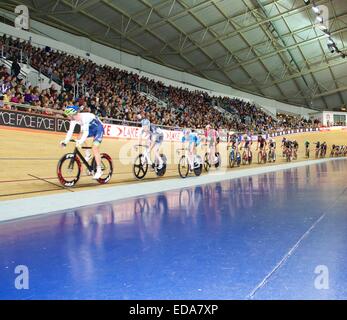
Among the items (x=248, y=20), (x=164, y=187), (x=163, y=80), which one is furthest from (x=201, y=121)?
(x=164, y=187)

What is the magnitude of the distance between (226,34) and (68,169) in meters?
23.7

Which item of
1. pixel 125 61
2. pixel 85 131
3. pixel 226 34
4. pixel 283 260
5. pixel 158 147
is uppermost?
pixel 226 34

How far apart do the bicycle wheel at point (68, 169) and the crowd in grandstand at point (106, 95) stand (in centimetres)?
214

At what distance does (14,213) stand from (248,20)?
26.3m

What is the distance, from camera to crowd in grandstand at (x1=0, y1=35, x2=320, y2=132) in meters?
10.9

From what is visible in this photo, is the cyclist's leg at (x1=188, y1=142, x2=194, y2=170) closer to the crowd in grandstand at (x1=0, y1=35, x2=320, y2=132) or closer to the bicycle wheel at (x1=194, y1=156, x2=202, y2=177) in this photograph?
the bicycle wheel at (x1=194, y1=156, x2=202, y2=177)

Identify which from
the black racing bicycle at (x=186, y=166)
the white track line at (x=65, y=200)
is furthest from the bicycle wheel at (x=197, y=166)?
the white track line at (x=65, y=200)

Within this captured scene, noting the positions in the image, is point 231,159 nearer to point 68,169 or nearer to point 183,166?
point 183,166

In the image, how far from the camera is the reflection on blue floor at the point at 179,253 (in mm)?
2066

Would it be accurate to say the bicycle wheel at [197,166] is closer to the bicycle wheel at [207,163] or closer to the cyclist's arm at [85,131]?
the bicycle wheel at [207,163]

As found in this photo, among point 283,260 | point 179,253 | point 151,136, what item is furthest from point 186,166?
point 283,260

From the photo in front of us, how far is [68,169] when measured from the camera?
7.38m

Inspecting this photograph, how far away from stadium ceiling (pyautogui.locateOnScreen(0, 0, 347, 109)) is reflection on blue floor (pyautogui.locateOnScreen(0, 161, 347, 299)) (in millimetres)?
19186

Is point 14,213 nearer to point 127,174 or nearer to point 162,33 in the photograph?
point 127,174
